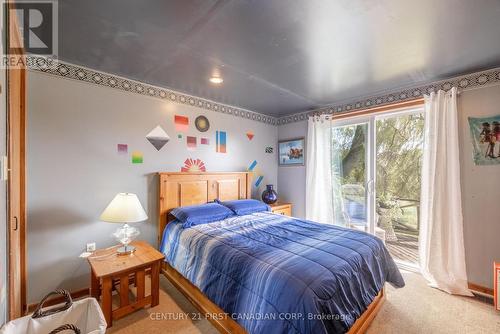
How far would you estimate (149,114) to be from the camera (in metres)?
2.76

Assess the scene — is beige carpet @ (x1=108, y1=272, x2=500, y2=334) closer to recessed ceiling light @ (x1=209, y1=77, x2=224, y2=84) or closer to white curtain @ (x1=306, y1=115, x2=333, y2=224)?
white curtain @ (x1=306, y1=115, x2=333, y2=224)

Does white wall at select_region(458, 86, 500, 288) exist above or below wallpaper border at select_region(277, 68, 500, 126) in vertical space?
below

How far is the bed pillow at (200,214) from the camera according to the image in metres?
2.57

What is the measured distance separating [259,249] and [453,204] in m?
2.28

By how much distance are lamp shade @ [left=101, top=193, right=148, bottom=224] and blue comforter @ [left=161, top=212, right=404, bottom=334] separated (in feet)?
1.76

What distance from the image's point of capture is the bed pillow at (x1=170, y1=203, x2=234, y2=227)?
8.43 feet

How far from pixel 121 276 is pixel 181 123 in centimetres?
193

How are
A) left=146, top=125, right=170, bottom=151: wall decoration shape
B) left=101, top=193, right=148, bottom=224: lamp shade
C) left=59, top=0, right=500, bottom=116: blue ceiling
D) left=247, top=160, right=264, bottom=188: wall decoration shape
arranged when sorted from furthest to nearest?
left=247, top=160, right=264, bottom=188: wall decoration shape
left=146, top=125, right=170, bottom=151: wall decoration shape
left=101, top=193, right=148, bottom=224: lamp shade
left=59, top=0, right=500, bottom=116: blue ceiling

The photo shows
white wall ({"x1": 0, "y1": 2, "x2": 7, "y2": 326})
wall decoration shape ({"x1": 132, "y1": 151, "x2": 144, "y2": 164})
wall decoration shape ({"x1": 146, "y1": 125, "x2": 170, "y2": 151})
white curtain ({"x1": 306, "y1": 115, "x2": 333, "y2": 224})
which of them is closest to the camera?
white wall ({"x1": 0, "y1": 2, "x2": 7, "y2": 326})

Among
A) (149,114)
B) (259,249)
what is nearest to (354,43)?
(259,249)

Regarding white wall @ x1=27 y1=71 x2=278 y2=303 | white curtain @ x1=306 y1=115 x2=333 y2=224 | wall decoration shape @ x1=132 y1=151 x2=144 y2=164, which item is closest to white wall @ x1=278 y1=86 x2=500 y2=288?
white curtain @ x1=306 y1=115 x2=333 y2=224

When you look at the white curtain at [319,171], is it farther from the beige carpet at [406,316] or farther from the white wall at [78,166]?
the white wall at [78,166]

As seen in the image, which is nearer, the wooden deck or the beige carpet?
the beige carpet

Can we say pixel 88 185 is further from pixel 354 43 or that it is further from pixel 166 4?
pixel 354 43
